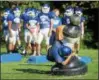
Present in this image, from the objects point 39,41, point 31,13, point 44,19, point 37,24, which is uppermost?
point 31,13

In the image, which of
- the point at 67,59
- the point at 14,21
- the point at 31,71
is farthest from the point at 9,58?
the point at 67,59

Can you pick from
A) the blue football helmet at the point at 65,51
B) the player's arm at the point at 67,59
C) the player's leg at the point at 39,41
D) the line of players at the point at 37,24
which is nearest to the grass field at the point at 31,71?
the player's arm at the point at 67,59

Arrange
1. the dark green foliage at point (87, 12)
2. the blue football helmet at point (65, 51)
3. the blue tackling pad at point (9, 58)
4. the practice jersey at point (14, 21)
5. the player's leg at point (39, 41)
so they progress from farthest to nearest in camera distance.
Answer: the dark green foliage at point (87, 12)
the practice jersey at point (14, 21)
the player's leg at point (39, 41)
the blue tackling pad at point (9, 58)
the blue football helmet at point (65, 51)

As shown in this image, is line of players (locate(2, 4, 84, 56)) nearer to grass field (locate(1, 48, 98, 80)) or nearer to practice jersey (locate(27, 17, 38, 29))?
practice jersey (locate(27, 17, 38, 29))

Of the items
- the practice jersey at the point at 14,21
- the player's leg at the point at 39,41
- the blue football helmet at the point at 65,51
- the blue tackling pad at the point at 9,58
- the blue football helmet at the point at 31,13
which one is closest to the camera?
the blue football helmet at the point at 65,51

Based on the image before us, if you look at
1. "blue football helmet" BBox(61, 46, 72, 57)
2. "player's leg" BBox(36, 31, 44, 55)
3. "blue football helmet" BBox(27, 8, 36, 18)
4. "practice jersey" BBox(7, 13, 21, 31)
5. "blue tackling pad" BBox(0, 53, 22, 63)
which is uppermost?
"blue football helmet" BBox(27, 8, 36, 18)

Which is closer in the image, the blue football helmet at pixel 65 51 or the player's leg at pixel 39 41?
the blue football helmet at pixel 65 51

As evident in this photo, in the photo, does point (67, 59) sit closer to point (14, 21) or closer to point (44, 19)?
point (44, 19)

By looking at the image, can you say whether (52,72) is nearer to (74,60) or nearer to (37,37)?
(74,60)

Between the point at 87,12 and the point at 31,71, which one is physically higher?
the point at 87,12

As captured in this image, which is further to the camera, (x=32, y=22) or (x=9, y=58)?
(x=32, y=22)

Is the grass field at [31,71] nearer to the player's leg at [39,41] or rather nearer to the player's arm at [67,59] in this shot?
the player's arm at [67,59]

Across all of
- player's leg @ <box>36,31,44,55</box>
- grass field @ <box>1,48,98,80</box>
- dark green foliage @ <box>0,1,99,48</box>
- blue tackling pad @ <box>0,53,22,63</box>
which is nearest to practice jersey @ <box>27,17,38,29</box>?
player's leg @ <box>36,31,44,55</box>

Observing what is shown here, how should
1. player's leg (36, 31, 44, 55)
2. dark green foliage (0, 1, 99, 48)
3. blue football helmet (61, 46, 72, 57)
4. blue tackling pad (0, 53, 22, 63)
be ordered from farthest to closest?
dark green foliage (0, 1, 99, 48)
player's leg (36, 31, 44, 55)
blue tackling pad (0, 53, 22, 63)
blue football helmet (61, 46, 72, 57)
